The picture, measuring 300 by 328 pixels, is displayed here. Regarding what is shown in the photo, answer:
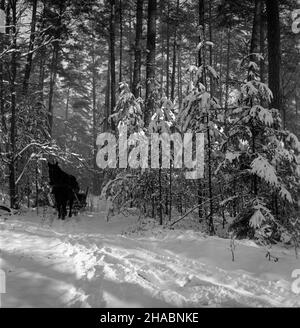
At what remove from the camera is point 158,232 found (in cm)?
867

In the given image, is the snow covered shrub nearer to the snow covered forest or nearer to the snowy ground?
the snow covered forest

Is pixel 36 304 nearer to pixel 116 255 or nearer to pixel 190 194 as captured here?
pixel 116 255

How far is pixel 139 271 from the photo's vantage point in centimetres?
559

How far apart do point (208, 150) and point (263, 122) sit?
5.61 feet

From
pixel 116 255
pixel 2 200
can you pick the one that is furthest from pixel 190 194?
pixel 2 200

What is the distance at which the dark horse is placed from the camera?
1173 cm

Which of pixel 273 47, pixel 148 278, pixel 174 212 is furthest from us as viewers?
pixel 174 212

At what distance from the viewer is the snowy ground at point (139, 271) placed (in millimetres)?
4570

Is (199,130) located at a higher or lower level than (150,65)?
lower

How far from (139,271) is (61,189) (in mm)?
6918

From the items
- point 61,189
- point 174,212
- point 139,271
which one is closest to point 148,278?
point 139,271

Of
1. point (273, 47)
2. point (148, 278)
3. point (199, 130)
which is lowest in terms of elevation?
point (148, 278)

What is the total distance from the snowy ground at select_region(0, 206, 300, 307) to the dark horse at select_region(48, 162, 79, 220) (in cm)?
310

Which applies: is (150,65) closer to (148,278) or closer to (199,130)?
(199,130)
